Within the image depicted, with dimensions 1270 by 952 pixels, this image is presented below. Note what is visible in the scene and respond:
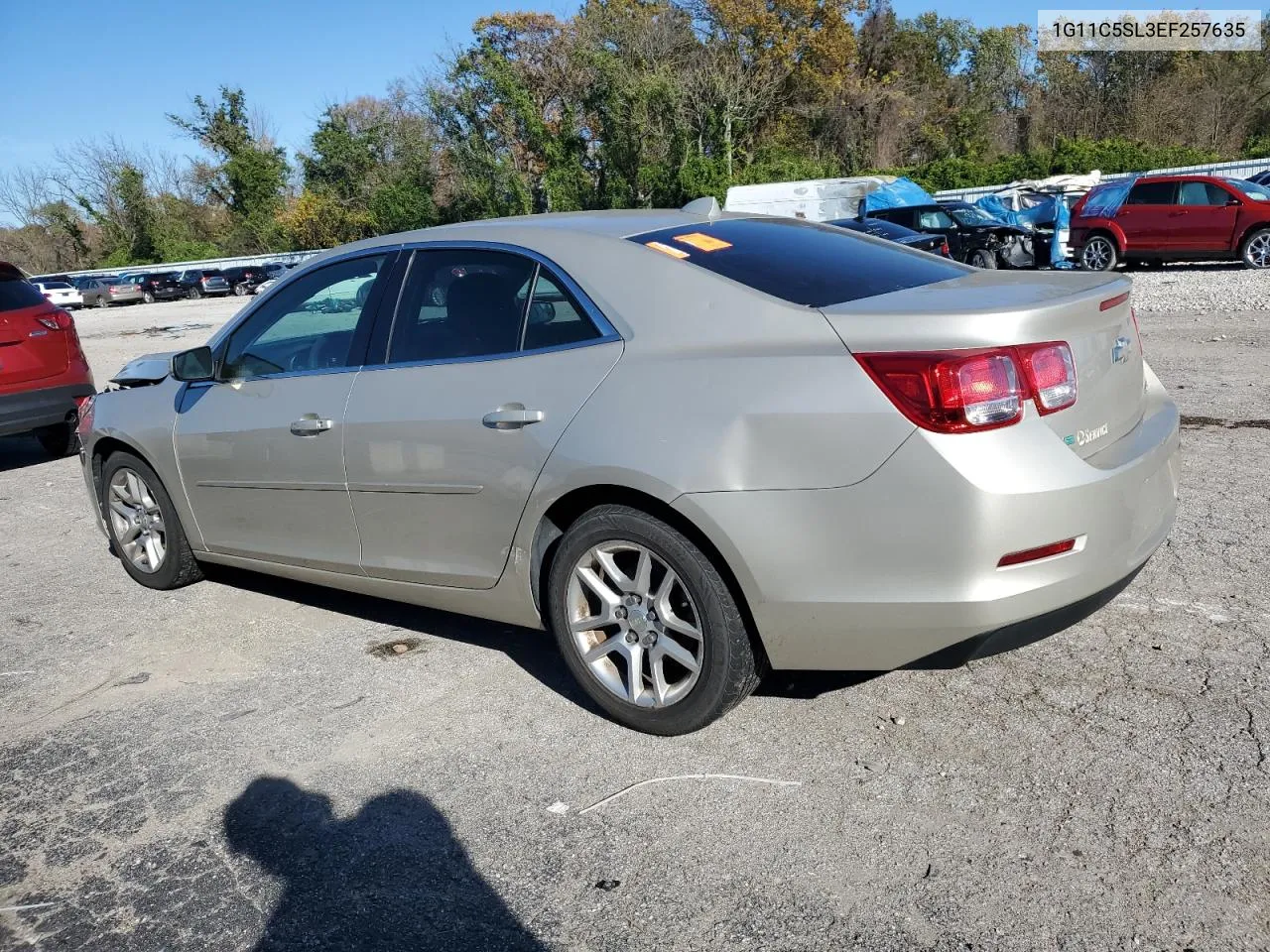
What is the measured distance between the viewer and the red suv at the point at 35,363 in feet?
27.8

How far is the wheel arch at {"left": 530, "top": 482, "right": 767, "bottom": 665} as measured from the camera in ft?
10.6

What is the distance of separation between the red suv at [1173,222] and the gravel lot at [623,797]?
16.8m

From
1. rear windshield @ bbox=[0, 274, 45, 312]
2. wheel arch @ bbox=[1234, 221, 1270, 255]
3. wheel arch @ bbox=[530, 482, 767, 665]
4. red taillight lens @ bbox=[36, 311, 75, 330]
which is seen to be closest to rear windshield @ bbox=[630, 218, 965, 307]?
wheel arch @ bbox=[530, 482, 767, 665]

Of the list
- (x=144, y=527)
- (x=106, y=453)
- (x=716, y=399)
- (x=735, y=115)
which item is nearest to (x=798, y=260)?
(x=716, y=399)

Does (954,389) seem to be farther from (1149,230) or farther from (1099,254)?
(1099,254)

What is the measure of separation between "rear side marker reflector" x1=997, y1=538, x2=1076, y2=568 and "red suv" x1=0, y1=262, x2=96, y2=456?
309 inches

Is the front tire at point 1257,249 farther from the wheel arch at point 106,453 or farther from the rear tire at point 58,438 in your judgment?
the wheel arch at point 106,453

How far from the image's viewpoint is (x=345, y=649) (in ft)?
14.9

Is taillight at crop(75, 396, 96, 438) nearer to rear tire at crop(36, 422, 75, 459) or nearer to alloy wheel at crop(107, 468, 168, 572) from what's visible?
alloy wheel at crop(107, 468, 168, 572)

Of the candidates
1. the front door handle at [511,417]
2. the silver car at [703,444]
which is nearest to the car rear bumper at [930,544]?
the silver car at [703,444]

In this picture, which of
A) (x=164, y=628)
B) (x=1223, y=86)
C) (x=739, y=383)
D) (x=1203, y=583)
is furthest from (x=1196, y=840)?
(x=1223, y=86)

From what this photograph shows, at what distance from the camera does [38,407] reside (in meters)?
8.61

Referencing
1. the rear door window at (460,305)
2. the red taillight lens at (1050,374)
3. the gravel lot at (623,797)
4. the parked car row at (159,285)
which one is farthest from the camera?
the parked car row at (159,285)

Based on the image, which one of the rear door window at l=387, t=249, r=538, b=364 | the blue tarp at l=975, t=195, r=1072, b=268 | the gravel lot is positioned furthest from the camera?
the blue tarp at l=975, t=195, r=1072, b=268
